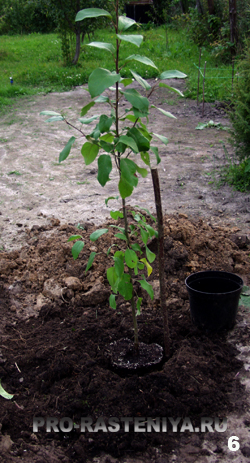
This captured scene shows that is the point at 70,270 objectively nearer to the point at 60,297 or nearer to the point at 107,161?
the point at 60,297

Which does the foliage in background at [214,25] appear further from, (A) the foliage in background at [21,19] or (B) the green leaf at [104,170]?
(B) the green leaf at [104,170]

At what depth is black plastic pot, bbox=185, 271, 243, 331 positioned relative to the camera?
2762 mm

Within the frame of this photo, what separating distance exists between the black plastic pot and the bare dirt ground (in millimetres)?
93

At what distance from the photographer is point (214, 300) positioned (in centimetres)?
276

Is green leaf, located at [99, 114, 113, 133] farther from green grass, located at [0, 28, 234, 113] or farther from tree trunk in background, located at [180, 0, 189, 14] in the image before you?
tree trunk in background, located at [180, 0, 189, 14]

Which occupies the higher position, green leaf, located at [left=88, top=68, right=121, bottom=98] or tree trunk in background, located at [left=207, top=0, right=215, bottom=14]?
tree trunk in background, located at [left=207, top=0, right=215, bottom=14]

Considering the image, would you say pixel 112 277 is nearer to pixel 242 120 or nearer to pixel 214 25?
pixel 242 120

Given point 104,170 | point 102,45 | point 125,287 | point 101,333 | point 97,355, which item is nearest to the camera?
point 102,45

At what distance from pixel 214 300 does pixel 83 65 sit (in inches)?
439

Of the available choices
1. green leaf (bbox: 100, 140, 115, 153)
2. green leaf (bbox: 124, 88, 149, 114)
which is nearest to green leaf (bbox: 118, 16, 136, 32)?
green leaf (bbox: 124, 88, 149, 114)

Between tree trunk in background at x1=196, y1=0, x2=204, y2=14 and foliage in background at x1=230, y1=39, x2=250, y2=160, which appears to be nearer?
foliage in background at x1=230, y1=39, x2=250, y2=160

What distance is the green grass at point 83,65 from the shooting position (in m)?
9.93

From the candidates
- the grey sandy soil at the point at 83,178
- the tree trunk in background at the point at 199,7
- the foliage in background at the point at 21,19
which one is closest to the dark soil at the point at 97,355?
the grey sandy soil at the point at 83,178

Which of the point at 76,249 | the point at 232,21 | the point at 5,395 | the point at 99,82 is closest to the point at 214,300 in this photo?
the point at 76,249
